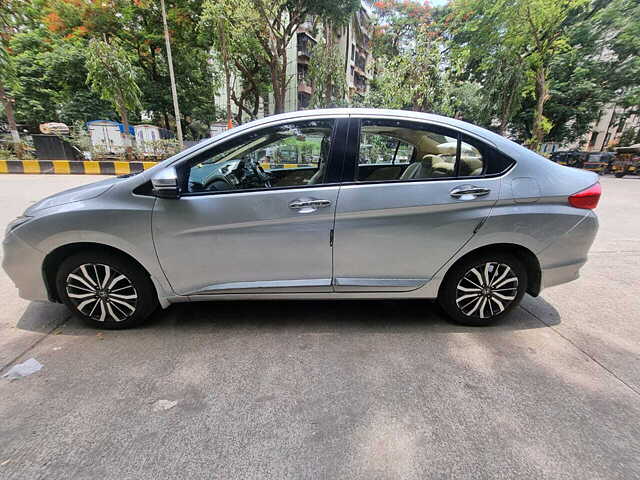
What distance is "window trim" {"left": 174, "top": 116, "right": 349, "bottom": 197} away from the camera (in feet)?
7.18

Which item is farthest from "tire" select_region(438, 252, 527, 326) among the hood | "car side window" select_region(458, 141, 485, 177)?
the hood

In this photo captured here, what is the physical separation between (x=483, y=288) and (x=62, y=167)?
15841 millimetres

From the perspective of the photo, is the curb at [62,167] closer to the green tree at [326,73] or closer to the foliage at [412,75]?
the green tree at [326,73]

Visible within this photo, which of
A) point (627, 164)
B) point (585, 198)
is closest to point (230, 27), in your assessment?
point (585, 198)

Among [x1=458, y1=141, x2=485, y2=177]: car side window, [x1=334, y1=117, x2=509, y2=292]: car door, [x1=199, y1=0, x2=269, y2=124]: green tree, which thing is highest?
[x1=199, y1=0, x2=269, y2=124]: green tree

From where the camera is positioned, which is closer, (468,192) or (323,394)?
(323,394)

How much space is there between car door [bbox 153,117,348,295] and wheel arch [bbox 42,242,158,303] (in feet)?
0.90

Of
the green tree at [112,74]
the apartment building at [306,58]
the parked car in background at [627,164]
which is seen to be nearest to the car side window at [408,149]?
the green tree at [112,74]

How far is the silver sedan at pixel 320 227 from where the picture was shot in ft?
7.11

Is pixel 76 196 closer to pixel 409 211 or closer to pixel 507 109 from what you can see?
pixel 409 211

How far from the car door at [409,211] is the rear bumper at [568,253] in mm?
660

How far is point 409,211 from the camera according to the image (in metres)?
2.21

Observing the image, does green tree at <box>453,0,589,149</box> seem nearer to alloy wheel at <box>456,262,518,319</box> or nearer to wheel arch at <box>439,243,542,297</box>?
wheel arch at <box>439,243,542,297</box>

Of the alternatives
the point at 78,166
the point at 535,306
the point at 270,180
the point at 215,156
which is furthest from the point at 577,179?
the point at 78,166
